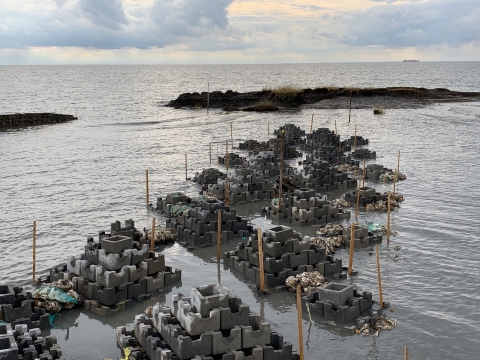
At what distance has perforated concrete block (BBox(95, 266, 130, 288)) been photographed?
56.5ft

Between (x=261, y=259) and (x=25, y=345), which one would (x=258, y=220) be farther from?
(x=25, y=345)

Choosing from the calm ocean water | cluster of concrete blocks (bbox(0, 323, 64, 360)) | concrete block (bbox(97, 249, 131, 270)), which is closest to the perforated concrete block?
concrete block (bbox(97, 249, 131, 270))

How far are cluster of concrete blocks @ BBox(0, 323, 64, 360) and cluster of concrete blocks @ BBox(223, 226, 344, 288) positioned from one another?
7.79m

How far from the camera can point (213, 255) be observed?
22062mm

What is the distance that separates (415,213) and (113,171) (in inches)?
889

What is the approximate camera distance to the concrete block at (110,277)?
1723 cm

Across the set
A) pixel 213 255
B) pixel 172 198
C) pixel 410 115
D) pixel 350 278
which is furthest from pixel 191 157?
pixel 410 115

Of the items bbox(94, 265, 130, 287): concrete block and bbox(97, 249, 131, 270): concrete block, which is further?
bbox(97, 249, 131, 270): concrete block

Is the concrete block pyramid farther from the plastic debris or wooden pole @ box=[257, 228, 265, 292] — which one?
the plastic debris

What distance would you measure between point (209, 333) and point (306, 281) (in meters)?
6.04

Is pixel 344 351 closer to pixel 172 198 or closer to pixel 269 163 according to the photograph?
pixel 172 198

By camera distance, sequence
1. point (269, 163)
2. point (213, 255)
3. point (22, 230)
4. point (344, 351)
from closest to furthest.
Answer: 1. point (344, 351)
2. point (213, 255)
3. point (22, 230)
4. point (269, 163)

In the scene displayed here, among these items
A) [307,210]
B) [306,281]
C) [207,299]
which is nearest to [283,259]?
[306,281]

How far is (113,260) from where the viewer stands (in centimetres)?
1777
